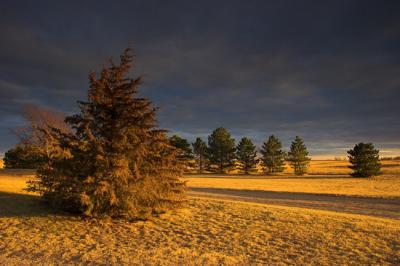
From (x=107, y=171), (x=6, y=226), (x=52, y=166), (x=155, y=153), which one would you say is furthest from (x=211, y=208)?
(x=6, y=226)

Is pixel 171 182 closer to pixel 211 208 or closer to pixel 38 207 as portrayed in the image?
pixel 211 208

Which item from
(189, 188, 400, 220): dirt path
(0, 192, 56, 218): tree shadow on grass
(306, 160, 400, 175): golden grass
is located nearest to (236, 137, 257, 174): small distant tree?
(306, 160, 400, 175): golden grass

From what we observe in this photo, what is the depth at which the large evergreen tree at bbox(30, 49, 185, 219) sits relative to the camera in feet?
38.9

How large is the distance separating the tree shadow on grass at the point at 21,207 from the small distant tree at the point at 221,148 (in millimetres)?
62835

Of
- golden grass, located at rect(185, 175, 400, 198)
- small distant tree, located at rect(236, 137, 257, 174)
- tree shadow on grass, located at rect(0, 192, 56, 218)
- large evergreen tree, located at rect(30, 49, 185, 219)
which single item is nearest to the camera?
large evergreen tree, located at rect(30, 49, 185, 219)

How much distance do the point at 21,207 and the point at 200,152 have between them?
235 feet

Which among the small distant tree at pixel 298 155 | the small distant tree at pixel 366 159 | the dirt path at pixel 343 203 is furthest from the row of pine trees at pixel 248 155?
the dirt path at pixel 343 203

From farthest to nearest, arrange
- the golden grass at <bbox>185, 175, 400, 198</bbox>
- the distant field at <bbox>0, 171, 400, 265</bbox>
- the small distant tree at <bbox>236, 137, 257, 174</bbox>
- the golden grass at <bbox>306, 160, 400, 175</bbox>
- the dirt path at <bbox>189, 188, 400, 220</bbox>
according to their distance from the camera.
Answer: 1. the small distant tree at <bbox>236, 137, 257, 174</bbox>
2. the golden grass at <bbox>306, 160, 400, 175</bbox>
3. the golden grass at <bbox>185, 175, 400, 198</bbox>
4. the dirt path at <bbox>189, 188, 400, 220</bbox>
5. the distant field at <bbox>0, 171, 400, 265</bbox>

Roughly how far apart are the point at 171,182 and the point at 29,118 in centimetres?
3259

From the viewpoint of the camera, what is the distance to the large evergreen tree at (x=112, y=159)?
11867 millimetres

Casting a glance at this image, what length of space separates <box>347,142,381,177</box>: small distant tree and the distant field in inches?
1825

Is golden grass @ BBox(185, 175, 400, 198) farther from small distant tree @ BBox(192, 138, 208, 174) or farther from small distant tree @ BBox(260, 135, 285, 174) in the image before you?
small distant tree @ BBox(192, 138, 208, 174)

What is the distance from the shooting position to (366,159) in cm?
5488

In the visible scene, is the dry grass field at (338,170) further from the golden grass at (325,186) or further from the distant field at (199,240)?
the distant field at (199,240)
